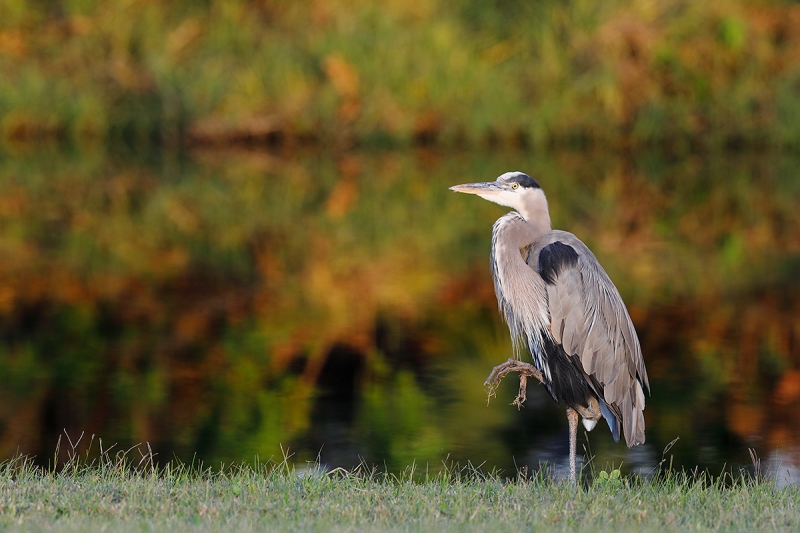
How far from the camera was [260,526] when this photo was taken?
4176 millimetres

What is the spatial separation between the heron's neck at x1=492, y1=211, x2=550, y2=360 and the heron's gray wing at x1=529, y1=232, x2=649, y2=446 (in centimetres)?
5

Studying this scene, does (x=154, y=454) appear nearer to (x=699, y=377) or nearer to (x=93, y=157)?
(x=699, y=377)

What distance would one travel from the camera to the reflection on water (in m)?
7.28

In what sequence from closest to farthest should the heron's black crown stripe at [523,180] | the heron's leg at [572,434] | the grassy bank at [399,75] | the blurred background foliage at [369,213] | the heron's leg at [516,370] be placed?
the heron's leg at [516,370] → the heron's leg at [572,434] → the heron's black crown stripe at [523,180] → the blurred background foliage at [369,213] → the grassy bank at [399,75]

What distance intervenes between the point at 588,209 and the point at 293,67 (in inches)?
357

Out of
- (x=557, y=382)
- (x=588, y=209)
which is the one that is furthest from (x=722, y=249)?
(x=557, y=382)

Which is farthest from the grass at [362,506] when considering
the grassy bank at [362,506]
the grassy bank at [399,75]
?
the grassy bank at [399,75]

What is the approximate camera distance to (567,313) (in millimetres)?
5598

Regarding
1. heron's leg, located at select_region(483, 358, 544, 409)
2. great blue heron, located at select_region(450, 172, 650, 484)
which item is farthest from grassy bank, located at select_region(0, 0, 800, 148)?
heron's leg, located at select_region(483, 358, 544, 409)

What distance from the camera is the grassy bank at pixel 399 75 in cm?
2450

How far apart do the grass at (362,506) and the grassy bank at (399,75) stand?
19779 mm

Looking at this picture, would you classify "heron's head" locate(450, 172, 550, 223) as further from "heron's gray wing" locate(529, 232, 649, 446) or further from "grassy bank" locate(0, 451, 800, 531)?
"grassy bank" locate(0, 451, 800, 531)

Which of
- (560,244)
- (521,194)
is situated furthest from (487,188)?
(560,244)

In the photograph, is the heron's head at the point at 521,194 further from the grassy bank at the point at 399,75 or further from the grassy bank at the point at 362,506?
the grassy bank at the point at 399,75
